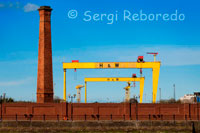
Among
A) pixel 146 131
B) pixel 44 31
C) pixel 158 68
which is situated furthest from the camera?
pixel 158 68

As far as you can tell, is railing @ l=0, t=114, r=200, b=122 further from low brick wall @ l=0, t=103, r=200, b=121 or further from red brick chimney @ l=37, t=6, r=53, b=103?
red brick chimney @ l=37, t=6, r=53, b=103

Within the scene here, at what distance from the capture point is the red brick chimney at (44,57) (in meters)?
50.7

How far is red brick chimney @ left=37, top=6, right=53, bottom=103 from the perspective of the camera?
50656 millimetres

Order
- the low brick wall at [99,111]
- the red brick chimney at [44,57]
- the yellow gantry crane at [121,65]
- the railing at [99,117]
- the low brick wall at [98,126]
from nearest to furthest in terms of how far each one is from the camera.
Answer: the low brick wall at [98,126] → the red brick chimney at [44,57] → the railing at [99,117] → the low brick wall at [99,111] → the yellow gantry crane at [121,65]

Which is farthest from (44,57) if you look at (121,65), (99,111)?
(121,65)

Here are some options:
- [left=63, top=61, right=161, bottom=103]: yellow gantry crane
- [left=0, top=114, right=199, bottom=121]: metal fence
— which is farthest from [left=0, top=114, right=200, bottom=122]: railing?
[left=63, top=61, right=161, bottom=103]: yellow gantry crane

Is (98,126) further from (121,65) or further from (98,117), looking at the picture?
(121,65)

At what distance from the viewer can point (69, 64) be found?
60781 mm

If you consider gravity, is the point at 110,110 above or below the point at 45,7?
below

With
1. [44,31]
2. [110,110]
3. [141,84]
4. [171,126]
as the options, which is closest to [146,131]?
[171,126]

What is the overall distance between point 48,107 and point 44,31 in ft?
26.9

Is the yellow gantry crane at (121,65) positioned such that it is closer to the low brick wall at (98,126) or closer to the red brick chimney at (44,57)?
the red brick chimney at (44,57)

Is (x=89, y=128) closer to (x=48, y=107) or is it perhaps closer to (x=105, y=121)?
(x=105, y=121)

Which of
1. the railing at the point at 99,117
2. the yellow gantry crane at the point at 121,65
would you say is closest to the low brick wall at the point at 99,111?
the railing at the point at 99,117
